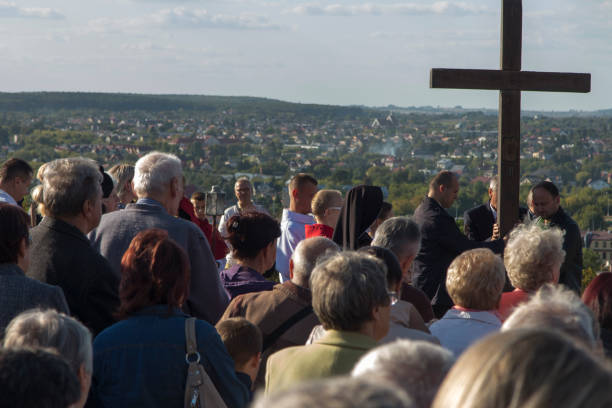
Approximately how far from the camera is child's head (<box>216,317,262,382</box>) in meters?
3.23

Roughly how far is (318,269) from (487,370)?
157 centimetres

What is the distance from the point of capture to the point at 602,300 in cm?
331

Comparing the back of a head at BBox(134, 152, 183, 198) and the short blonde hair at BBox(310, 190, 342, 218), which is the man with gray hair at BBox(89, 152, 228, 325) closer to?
the back of a head at BBox(134, 152, 183, 198)

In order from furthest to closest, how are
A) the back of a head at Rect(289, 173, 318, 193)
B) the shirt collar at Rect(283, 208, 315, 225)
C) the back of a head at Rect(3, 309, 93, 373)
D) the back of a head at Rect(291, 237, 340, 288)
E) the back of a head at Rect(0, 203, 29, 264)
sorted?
1. the back of a head at Rect(289, 173, 318, 193)
2. the shirt collar at Rect(283, 208, 315, 225)
3. the back of a head at Rect(291, 237, 340, 288)
4. the back of a head at Rect(0, 203, 29, 264)
5. the back of a head at Rect(3, 309, 93, 373)

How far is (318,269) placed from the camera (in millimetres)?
2732

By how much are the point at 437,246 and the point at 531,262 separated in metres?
1.95

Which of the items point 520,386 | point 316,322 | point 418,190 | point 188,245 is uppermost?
point 520,386

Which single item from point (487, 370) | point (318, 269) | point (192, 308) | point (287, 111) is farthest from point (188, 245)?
point (287, 111)

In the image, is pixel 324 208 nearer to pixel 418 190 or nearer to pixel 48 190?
pixel 48 190

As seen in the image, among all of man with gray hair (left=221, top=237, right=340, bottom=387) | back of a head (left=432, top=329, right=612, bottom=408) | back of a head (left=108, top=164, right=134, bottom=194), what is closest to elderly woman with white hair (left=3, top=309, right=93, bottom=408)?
man with gray hair (left=221, top=237, right=340, bottom=387)

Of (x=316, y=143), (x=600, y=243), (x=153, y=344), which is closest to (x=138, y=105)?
(x=316, y=143)

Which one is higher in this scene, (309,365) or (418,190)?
(309,365)

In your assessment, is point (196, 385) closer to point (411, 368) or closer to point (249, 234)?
point (411, 368)

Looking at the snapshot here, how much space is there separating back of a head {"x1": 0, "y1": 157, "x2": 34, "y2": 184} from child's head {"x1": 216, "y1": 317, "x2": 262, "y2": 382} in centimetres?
320
